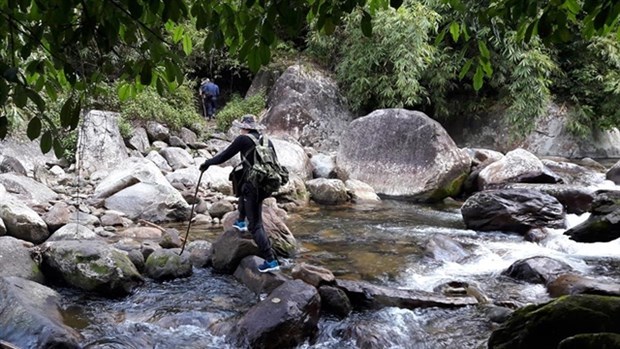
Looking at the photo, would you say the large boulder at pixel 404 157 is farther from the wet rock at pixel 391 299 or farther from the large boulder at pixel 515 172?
the wet rock at pixel 391 299

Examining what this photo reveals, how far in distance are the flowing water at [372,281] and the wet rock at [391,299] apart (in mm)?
77

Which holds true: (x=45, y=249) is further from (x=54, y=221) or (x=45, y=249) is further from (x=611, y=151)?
(x=611, y=151)

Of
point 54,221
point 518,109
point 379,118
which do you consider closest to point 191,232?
point 54,221

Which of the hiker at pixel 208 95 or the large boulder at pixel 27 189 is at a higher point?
the hiker at pixel 208 95

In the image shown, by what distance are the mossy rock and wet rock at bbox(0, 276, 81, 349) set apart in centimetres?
311

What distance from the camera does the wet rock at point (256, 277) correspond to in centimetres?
540

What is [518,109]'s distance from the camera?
15125 mm

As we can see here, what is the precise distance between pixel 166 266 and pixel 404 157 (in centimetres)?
688

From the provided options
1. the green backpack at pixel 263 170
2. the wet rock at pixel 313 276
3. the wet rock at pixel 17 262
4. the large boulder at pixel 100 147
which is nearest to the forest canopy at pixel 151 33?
the green backpack at pixel 263 170

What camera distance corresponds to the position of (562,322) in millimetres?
3504

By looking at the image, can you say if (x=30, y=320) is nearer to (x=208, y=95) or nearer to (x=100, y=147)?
(x=100, y=147)

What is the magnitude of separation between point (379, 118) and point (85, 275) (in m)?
8.14

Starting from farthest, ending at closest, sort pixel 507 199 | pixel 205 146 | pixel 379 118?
pixel 205 146
pixel 379 118
pixel 507 199

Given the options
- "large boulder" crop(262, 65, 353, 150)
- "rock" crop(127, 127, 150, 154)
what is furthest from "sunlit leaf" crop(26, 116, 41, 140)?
"large boulder" crop(262, 65, 353, 150)
